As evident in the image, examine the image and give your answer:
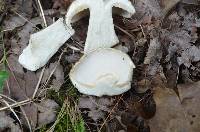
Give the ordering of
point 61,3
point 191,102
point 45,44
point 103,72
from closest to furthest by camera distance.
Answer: point 191,102, point 103,72, point 45,44, point 61,3

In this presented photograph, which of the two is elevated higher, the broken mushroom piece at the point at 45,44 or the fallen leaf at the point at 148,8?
the fallen leaf at the point at 148,8

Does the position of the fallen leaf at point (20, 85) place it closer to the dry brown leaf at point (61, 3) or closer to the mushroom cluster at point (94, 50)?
the mushroom cluster at point (94, 50)

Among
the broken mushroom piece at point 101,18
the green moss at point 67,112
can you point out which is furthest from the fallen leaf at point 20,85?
the broken mushroom piece at point 101,18

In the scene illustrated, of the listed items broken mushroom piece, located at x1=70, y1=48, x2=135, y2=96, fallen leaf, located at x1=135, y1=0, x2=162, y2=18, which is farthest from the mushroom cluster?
fallen leaf, located at x1=135, y1=0, x2=162, y2=18

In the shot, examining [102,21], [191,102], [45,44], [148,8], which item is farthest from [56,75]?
[191,102]

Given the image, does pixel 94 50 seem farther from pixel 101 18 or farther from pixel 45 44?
pixel 45 44

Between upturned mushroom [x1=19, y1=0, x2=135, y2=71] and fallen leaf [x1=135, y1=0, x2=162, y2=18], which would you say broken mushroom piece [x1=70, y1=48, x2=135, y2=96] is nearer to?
upturned mushroom [x1=19, y1=0, x2=135, y2=71]

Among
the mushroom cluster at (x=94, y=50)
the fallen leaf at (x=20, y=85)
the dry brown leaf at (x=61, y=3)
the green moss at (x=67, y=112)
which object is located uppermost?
the dry brown leaf at (x=61, y=3)

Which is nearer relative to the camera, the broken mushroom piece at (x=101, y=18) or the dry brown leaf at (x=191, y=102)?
the dry brown leaf at (x=191, y=102)

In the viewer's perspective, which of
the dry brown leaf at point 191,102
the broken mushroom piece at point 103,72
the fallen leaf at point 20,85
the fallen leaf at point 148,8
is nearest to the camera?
the dry brown leaf at point 191,102
